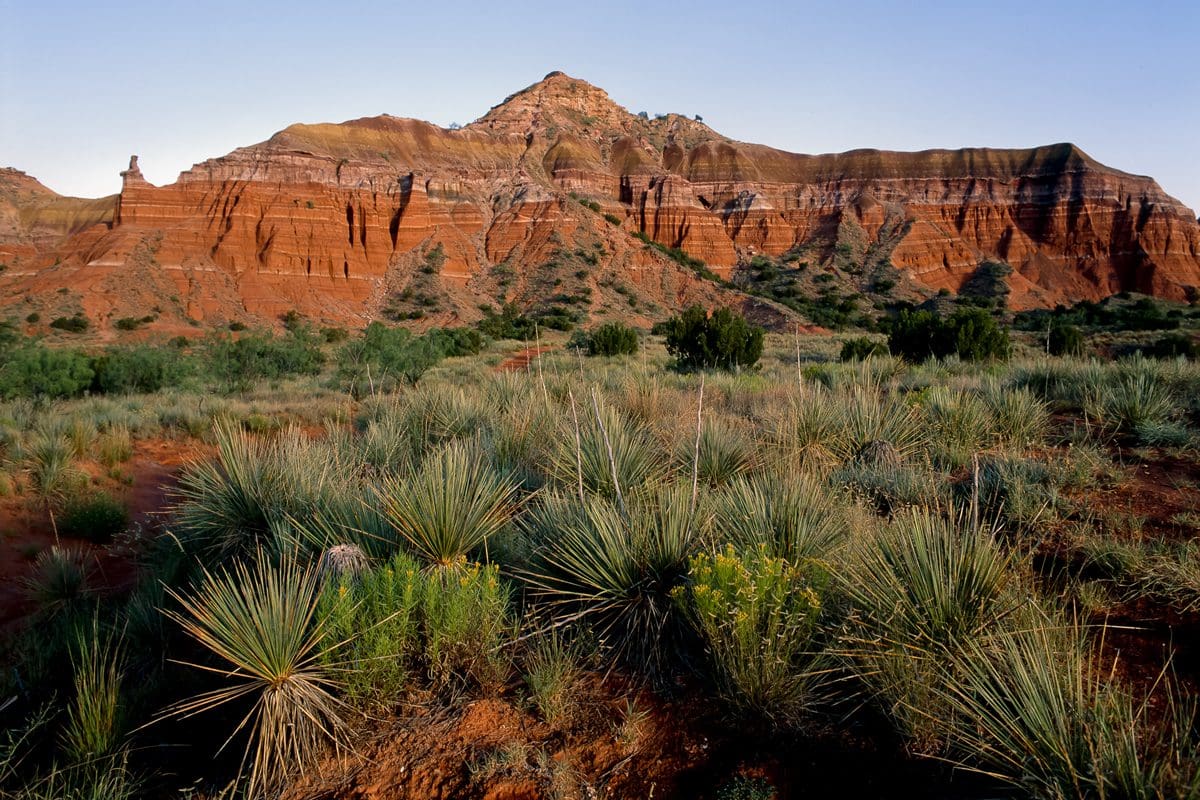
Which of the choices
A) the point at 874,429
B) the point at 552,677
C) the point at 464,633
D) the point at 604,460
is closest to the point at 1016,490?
the point at 874,429

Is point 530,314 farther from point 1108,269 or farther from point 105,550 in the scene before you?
point 1108,269

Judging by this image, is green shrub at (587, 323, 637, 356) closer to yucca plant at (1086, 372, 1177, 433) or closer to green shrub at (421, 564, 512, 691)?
yucca plant at (1086, 372, 1177, 433)

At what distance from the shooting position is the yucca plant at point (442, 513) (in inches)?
185

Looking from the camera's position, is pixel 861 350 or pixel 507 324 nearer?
pixel 861 350

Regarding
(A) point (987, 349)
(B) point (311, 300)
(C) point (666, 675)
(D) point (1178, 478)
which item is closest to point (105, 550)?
(C) point (666, 675)

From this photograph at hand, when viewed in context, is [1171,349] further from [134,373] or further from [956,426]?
[134,373]

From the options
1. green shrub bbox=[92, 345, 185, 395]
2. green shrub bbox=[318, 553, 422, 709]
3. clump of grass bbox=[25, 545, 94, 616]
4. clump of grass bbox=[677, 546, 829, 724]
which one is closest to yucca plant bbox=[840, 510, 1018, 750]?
clump of grass bbox=[677, 546, 829, 724]

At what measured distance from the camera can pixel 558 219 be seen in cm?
6219

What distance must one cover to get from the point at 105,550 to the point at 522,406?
4.97m

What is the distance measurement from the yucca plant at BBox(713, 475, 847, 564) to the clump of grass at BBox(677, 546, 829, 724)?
623 mm

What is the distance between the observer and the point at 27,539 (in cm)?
820

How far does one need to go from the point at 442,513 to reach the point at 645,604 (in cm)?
154

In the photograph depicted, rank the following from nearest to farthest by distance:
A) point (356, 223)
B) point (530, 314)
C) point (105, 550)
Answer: point (105, 550), point (530, 314), point (356, 223)

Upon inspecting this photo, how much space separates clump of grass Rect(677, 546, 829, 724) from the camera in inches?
132
